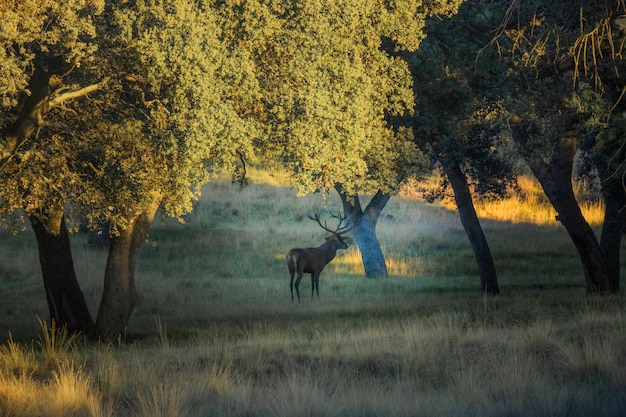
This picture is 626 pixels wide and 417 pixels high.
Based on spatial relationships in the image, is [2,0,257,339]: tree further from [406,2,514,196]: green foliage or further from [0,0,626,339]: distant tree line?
[406,2,514,196]: green foliage

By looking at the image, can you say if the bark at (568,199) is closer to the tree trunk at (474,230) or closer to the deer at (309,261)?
the tree trunk at (474,230)

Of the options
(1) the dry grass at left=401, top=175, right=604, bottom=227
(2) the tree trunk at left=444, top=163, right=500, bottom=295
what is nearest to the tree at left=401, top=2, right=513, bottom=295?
(2) the tree trunk at left=444, top=163, right=500, bottom=295

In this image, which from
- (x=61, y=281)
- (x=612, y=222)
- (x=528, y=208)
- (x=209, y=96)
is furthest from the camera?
(x=528, y=208)

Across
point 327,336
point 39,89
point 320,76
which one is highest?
point 320,76

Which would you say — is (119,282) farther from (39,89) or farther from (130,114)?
(39,89)

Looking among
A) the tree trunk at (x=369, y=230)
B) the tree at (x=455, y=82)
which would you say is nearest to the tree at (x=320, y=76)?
the tree at (x=455, y=82)

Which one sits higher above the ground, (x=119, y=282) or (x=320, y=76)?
(x=320, y=76)

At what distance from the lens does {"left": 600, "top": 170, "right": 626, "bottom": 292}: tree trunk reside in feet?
85.0

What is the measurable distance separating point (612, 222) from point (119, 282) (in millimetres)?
13488

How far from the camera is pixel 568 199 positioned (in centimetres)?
2530

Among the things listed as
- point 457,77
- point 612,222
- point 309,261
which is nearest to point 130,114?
point 457,77

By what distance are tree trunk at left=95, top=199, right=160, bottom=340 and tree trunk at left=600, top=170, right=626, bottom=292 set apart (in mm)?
12437

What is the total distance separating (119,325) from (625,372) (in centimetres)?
1227

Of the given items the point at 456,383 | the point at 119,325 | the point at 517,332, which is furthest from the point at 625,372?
the point at 119,325
